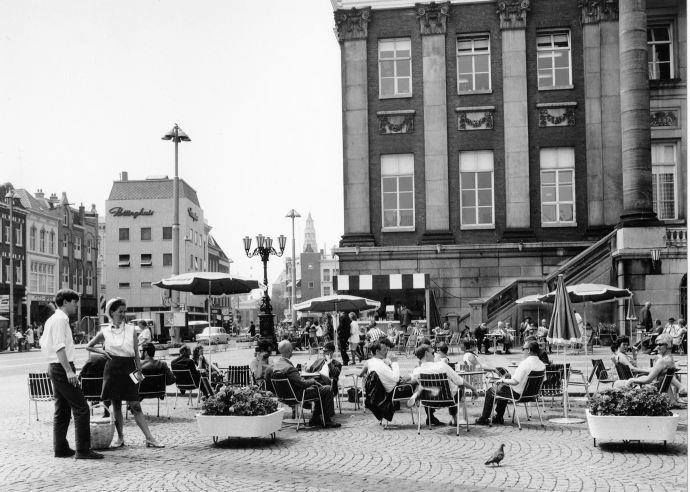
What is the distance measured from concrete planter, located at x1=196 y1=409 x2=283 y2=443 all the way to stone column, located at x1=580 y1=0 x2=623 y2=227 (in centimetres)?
2610

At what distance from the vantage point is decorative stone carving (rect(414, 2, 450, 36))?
35.3 meters

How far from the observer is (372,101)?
3578 centimetres

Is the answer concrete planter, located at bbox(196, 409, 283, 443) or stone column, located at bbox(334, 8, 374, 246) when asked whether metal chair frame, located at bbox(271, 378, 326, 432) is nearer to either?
concrete planter, located at bbox(196, 409, 283, 443)

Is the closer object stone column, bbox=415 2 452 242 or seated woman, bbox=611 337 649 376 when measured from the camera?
seated woman, bbox=611 337 649 376

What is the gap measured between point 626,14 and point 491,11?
21.8 ft

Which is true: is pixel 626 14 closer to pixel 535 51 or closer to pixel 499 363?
pixel 535 51

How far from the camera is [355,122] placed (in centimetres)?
3575

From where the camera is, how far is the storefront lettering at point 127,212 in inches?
3878

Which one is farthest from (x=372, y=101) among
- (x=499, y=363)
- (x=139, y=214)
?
(x=139, y=214)

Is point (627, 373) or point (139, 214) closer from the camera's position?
point (627, 373)

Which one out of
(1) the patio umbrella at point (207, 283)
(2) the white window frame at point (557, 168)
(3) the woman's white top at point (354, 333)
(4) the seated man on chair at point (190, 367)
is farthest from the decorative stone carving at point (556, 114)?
(4) the seated man on chair at point (190, 367)

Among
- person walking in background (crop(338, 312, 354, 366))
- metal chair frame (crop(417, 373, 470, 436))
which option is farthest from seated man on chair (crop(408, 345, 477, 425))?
person walking in background (crop(338, 312, 354, 366))

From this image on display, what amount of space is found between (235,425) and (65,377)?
2218 mm

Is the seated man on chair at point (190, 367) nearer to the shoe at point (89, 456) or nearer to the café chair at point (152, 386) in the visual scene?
the café chair at point (152, 386)
